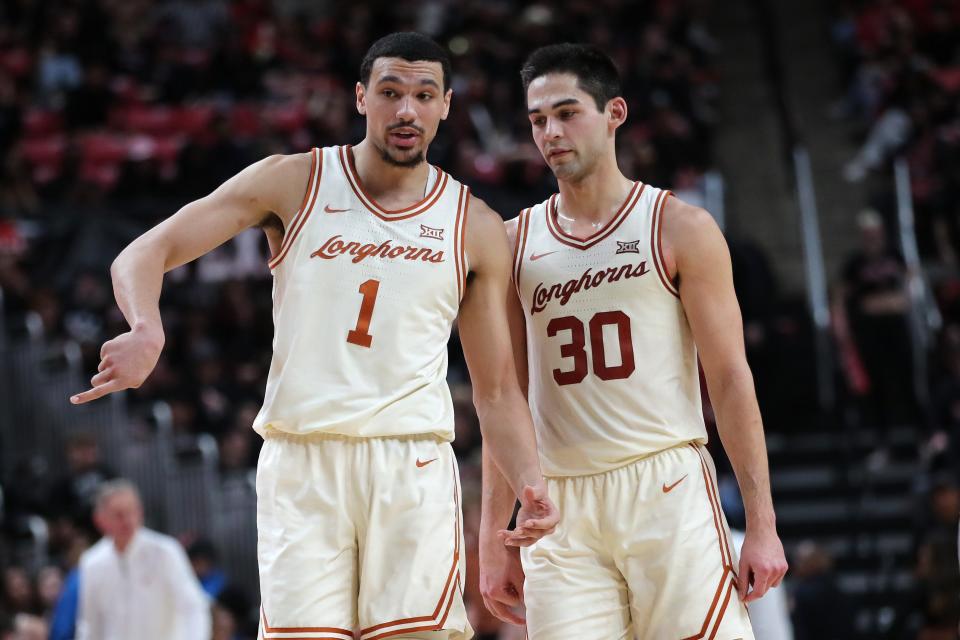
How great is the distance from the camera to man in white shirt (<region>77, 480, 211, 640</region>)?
919 centimetres

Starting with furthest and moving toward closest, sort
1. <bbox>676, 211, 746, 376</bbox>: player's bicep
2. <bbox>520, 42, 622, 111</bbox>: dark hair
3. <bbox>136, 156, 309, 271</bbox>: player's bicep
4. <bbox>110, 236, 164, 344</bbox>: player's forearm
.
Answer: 1. <bbox>520, 42, 622, 111</bbox>: dark hair
2. <bbox>676, 211, 746, 376</bbox>: player's bicep
3. <bbox>136, 156, 309, 271</bbox>: player's bicep
4. <bbox>110, 236, 164, 344</bbox>: player's forearm

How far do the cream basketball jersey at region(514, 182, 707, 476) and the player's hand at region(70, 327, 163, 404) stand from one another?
1.63 meters

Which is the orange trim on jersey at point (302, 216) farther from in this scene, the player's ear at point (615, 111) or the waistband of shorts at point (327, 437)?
the player's ear at point (615, 111)

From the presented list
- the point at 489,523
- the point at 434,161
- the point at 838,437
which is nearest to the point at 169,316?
the point at 434,161

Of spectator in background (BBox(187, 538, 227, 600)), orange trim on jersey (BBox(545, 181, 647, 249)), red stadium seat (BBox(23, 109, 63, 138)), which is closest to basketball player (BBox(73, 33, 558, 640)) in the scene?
orange trim on jersey (BBox(545, 181, 647, 249))

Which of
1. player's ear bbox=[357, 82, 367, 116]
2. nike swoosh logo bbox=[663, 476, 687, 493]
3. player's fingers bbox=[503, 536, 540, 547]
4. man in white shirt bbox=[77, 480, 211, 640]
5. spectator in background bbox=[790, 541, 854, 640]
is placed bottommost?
spectator in background bbox=[790, 541, 854, 640]

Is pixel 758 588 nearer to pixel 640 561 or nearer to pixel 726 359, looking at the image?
pixel 640 561

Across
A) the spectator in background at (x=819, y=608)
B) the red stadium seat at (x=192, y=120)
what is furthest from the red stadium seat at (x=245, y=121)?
the spectator in background at (x=819, y=608)

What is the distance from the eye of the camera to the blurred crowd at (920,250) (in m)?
11.3

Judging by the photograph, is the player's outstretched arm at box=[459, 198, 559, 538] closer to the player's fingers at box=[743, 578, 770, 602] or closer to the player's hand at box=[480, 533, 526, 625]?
the player's hand at box=[480, 533, 526, 625]

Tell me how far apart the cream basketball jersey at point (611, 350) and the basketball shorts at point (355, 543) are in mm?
691

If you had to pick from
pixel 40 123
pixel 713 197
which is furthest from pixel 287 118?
pixel 713 197

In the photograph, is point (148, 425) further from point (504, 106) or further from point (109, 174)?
point (504, 106)

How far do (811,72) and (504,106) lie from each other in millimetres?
5070
